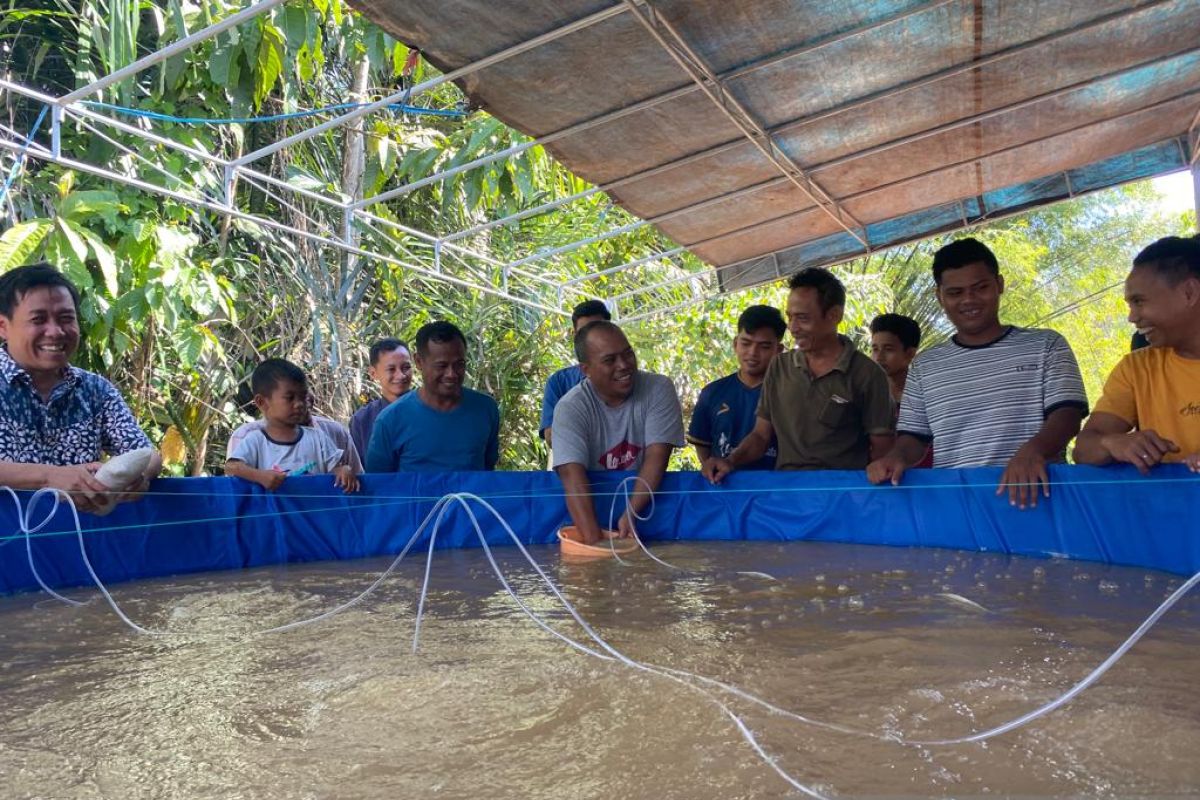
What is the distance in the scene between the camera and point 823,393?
13.8 feet

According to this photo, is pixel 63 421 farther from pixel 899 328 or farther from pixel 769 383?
pixel 899 328

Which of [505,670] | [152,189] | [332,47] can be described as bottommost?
[505,670]

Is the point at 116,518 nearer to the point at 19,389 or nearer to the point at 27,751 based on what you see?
the point at 19,389

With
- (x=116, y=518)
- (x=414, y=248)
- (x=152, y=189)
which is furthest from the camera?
(x=414, y=248)

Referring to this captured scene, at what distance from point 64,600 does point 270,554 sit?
3.61 ft

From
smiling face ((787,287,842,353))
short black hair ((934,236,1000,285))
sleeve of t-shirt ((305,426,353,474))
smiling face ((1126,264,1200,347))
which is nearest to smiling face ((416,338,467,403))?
sleeve of t-shirt ((305,426,353,474))

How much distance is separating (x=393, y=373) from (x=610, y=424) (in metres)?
1.30

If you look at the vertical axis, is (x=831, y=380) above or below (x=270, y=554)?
above

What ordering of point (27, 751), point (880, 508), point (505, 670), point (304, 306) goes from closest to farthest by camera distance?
point (27, 751) → point (505, 670) → point (880, 508) → point (304, 306)

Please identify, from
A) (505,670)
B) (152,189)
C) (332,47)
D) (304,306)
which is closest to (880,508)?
(505,670)

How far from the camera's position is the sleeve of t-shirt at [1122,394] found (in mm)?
3111

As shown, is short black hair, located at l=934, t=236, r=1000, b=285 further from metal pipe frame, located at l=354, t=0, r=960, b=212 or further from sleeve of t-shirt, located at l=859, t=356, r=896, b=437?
metal pipe frame, located at l=354, t=0, r=960, b=212

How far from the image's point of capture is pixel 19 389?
346 cm

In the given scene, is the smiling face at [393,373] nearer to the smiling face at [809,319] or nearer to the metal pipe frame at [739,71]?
the metal pipe frame at [739,71]
